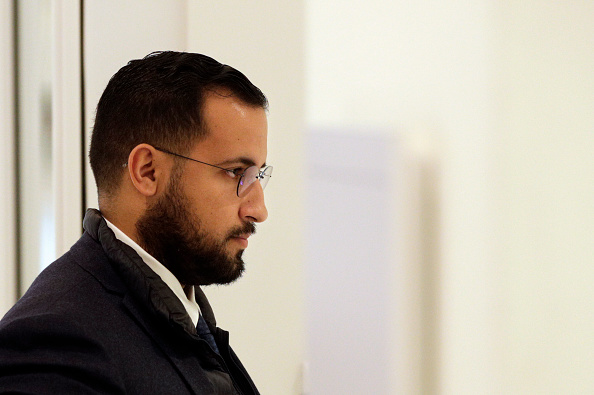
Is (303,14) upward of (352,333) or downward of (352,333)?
upward

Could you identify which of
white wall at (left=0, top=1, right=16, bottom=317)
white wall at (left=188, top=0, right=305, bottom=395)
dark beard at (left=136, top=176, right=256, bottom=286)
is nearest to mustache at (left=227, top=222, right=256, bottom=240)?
dark beard at (left=136, top=176, right=256, bottom=286)

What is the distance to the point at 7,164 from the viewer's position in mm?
1775

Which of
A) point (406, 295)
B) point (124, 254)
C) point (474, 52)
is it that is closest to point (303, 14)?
point (474, 52)

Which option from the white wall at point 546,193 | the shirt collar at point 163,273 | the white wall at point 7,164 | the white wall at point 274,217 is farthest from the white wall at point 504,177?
the white wall at point 7,164

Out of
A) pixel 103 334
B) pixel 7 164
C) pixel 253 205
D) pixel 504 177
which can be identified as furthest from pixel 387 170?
pixel 103 334

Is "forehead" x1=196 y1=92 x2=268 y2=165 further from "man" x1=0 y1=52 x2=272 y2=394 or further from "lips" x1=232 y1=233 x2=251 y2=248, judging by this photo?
"lips" x1=232 y1=233 x2=251 y2=248

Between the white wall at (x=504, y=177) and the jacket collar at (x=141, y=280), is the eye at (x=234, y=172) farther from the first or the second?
the white wall at (x=504, y=177)

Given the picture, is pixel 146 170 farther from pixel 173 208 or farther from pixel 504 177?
pixel 504 177

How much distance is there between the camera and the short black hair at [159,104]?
967 millimetres

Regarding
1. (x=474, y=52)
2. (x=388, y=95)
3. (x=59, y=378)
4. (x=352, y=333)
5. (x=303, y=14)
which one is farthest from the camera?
(x=352, y=333)

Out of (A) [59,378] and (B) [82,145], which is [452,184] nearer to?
(B) [82,145]

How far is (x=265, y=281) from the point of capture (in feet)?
5.17

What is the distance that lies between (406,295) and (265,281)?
0.36m

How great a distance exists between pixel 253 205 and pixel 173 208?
0.36ft
